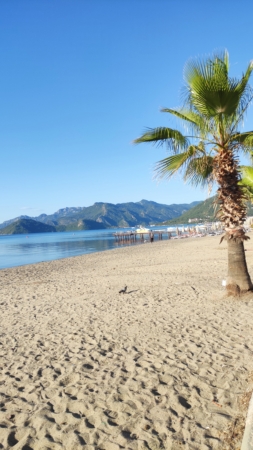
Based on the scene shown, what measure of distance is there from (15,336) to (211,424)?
16.6 ft

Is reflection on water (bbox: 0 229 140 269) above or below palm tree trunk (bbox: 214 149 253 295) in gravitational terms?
below

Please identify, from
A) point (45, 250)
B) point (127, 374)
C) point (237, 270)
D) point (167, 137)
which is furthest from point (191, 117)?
point (45, 250)

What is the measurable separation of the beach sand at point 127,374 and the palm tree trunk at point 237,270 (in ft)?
0.95

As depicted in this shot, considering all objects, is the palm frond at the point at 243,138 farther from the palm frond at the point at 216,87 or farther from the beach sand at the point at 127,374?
the beach sand at the point at 127,374

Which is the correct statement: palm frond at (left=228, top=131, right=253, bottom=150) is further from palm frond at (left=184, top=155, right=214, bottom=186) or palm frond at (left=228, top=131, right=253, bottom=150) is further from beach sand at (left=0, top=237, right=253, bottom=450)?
beach sand at (left=0, top=237, right=253, bottom=450)

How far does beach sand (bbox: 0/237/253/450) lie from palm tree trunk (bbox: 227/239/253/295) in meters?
0.29

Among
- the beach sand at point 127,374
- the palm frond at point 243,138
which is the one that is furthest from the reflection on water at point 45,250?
the palm frond at point 243,138

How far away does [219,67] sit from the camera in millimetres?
6680

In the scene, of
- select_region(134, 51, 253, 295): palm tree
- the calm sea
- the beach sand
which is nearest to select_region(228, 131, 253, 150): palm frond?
select_region(134, 51, 253, 295): palm tree

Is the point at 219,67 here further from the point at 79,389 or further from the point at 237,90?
the point at 79,389

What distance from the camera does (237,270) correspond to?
8.27 metres

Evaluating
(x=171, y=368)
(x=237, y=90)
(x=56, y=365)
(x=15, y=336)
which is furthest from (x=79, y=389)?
(x=237, y=90)

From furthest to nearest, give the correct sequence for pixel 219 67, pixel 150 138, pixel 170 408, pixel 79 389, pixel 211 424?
pixel 150 138 < pixel 219 67 < pixel 79 389 < pixel 170 408 < pixel 211 424

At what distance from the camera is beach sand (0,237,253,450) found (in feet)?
11.0
